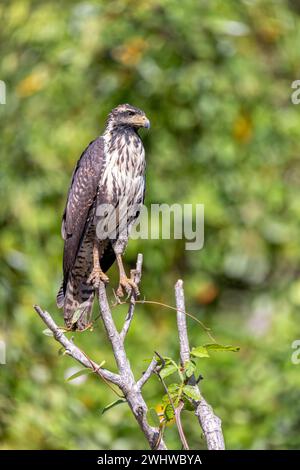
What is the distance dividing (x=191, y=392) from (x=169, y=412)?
3.8 inches

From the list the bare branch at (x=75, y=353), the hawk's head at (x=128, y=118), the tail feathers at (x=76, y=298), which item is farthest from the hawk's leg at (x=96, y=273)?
the bare branch at (x=75, y=353)

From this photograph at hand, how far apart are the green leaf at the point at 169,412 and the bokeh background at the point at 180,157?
323cm

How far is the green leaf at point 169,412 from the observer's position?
3140 millimetres

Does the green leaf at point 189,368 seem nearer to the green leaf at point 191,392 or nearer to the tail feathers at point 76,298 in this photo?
the green leaf at point 191,392

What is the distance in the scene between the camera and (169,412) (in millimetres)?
3150

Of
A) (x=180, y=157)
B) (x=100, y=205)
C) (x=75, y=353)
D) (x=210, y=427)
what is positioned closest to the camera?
(x=210, y=427)

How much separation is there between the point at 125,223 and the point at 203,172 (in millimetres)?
2818

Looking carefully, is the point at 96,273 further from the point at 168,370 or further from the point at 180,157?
the point at 180,157

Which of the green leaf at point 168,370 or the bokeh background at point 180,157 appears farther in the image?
the bokeh background at point 180,157

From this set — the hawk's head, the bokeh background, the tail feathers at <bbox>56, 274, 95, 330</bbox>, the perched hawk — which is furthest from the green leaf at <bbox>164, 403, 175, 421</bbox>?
the bokeh background

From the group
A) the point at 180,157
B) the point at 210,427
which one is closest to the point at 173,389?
the point at 210,427

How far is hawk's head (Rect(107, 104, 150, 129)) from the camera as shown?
4778mm

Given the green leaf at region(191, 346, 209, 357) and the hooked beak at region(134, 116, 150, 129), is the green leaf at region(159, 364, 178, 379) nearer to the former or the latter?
the green leaf at region(191, 346, 209, 357)
